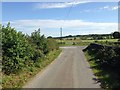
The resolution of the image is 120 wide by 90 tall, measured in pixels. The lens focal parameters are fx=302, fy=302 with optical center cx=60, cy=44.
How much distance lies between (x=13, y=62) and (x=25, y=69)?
9.04ft

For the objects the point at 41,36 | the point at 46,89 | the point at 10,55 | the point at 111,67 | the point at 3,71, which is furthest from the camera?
the point at 41,36

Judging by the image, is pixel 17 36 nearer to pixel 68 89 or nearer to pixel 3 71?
pixel 3 71

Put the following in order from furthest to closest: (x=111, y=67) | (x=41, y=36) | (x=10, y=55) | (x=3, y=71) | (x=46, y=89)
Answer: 1. (x=41, y=36)
2. (x=111, y=67)
3. (x=10, y=55)
4. (x=3, y=71)
5. (x=46, y=89)

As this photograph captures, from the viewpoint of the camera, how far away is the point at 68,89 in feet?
56.9

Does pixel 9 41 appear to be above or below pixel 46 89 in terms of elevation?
above

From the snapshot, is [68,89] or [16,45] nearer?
[68,89]

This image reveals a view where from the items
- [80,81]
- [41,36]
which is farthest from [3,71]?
[41,36]

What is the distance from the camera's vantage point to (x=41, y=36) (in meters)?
41.3

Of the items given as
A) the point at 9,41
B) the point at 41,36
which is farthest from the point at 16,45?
the point at 41,36

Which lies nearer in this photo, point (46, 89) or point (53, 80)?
point (46, 89)

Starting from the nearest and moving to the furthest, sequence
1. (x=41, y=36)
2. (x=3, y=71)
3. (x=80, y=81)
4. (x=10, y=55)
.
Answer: (x=80, y=81), (x=3, y=71), (x=10, y=55), (x=41, y=36)

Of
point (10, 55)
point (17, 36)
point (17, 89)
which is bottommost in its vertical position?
point (17, 89)

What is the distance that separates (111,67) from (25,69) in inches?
297

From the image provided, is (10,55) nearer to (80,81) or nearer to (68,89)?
(80,81)
